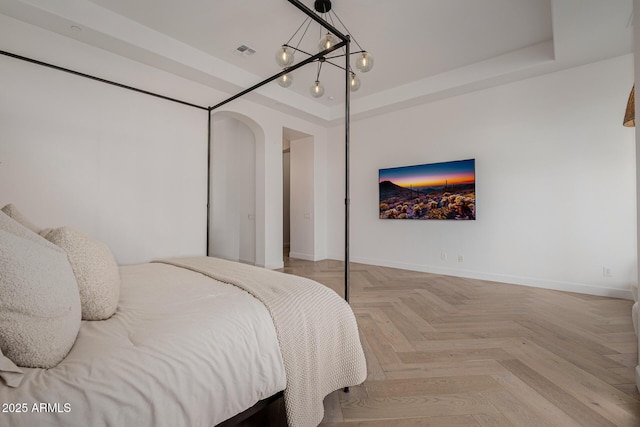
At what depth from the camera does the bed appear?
718 mm

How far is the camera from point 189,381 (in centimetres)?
89

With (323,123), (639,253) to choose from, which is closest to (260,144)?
(323,123)

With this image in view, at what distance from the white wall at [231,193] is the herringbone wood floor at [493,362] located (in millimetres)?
2696

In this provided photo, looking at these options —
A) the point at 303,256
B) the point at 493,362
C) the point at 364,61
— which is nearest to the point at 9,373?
the point at 493,362

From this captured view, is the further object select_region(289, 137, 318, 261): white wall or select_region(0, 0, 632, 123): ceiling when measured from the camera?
Result: select_region(289, 137, 318, 261): white wall

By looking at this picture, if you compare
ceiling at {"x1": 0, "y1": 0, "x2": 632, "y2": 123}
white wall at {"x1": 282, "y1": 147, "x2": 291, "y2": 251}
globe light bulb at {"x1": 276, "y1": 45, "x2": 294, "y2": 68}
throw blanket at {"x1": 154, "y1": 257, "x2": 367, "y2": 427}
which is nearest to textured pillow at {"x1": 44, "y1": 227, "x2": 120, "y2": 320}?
throw blanket at {"x1": 154, "y1": 257, "x2": 367, "y2": 427}

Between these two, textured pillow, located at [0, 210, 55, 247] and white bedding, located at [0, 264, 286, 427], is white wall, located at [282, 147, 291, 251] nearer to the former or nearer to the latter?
white bedding, located at [0, 264, 286, 427]

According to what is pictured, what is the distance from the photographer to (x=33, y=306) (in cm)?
75

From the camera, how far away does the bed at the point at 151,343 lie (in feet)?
2.35

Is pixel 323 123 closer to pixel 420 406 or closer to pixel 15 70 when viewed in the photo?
pixel 15 70

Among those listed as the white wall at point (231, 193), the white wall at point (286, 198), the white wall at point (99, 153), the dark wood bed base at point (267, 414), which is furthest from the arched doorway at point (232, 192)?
the dark wood bed base at point (267, 414)

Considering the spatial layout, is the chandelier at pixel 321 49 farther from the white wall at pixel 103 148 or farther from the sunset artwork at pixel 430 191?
the sunset artwork at pixel 430 191

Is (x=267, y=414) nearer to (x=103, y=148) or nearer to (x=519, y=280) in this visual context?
(x=103, y=148)

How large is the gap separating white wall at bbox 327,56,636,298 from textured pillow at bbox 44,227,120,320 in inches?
162
